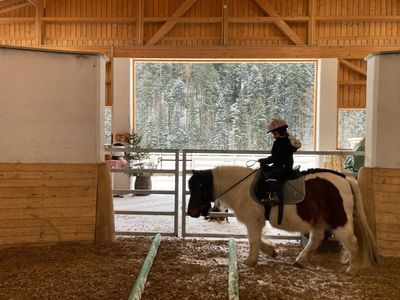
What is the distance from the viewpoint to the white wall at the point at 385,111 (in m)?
5.08

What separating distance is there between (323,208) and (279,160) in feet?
2.40

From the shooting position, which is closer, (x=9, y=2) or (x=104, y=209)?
(x=104, y=209)

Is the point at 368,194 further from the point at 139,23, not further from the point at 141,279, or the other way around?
the point at 139,23

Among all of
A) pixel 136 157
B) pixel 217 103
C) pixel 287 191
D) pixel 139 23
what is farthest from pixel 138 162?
pixel 287 191

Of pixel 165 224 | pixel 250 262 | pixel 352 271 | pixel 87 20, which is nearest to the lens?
pixel 352 271

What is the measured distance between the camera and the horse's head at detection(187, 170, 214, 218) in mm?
4516

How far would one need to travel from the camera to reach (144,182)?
480 inches

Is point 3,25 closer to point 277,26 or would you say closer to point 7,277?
point 277,26

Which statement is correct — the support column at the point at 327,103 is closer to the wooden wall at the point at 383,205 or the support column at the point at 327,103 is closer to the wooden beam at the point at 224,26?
the wooden beam at the point at 224,26

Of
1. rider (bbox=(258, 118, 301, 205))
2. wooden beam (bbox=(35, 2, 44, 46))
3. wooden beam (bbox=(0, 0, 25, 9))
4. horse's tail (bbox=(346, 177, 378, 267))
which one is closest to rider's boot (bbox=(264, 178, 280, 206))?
rider (bbox=(258, 118, 301, 205))

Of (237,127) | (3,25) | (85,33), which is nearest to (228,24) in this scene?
(237,127)

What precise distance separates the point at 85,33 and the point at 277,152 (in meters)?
11.3

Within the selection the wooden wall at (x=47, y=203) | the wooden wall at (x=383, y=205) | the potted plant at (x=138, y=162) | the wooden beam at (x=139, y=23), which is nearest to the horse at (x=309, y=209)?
the wooden wall at (x=383, y=205)

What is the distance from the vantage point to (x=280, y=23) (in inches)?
509
